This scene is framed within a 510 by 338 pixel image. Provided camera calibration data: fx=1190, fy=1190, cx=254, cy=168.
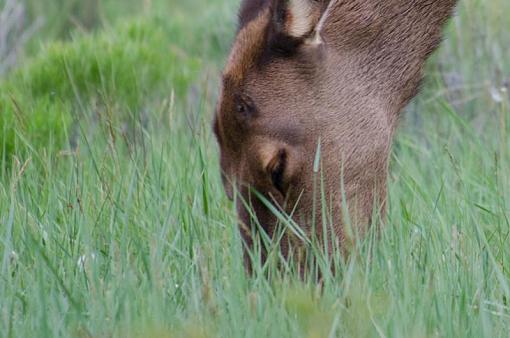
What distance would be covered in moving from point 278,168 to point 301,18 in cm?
50

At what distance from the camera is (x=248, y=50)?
402 cm

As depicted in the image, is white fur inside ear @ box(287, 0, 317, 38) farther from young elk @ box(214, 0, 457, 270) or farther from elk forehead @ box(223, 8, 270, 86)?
elk forehead @ box(223, 8, 270, 86)

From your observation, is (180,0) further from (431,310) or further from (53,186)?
(431,310)

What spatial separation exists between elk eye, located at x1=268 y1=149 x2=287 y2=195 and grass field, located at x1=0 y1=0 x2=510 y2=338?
29cm

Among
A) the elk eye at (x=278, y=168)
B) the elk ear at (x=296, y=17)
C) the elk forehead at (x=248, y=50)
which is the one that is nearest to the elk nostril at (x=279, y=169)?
the elk eye at (x=278, y=168)

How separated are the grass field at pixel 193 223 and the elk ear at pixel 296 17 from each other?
27.7 inches

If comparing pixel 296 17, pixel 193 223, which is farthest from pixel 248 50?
pixel 193 223

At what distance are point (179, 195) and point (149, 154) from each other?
64 centimetres

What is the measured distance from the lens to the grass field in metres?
3.29

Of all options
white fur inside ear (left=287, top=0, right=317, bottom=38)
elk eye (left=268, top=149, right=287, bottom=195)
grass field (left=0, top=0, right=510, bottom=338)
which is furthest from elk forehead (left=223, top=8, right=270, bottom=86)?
grass field (left=0, top=0, right=510, bottom=338)

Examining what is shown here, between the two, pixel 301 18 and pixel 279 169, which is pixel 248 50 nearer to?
pixel 301 18

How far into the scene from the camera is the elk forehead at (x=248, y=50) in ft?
13.1

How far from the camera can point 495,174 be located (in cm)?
483

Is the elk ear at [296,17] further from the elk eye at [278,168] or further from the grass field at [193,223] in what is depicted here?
the grass field at [193,223]
